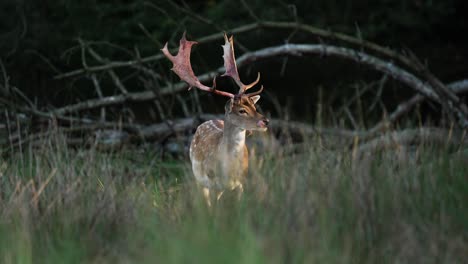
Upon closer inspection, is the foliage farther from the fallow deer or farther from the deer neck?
the deer neck

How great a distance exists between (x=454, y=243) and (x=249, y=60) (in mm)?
4407

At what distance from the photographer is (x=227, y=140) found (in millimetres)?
5613

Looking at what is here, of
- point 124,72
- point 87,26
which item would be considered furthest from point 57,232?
point 124,72

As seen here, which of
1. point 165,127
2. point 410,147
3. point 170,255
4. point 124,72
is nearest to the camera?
point 170,255

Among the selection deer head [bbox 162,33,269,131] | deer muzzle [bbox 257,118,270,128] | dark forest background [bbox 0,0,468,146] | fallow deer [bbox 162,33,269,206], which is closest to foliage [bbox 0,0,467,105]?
dark forest background [bbox 0,0,468,146]

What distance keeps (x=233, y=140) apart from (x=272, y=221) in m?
1.58

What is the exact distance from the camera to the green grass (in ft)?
12.3

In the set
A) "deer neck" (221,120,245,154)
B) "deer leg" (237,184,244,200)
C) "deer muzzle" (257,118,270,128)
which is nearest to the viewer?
"deer leg" (237,184,244,200)

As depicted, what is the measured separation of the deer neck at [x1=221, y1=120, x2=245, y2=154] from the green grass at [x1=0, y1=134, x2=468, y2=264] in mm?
465

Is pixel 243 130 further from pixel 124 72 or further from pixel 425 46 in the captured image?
pixel 425 46

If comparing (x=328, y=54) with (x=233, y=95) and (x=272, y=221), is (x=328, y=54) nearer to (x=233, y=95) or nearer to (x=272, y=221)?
(x=233, y=95)

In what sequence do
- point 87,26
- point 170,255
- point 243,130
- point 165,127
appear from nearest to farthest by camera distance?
point 170,255, point 243,130, point 165,127, point 87,26

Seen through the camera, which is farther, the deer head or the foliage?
the foliage

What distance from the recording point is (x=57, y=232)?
4.35 metres
